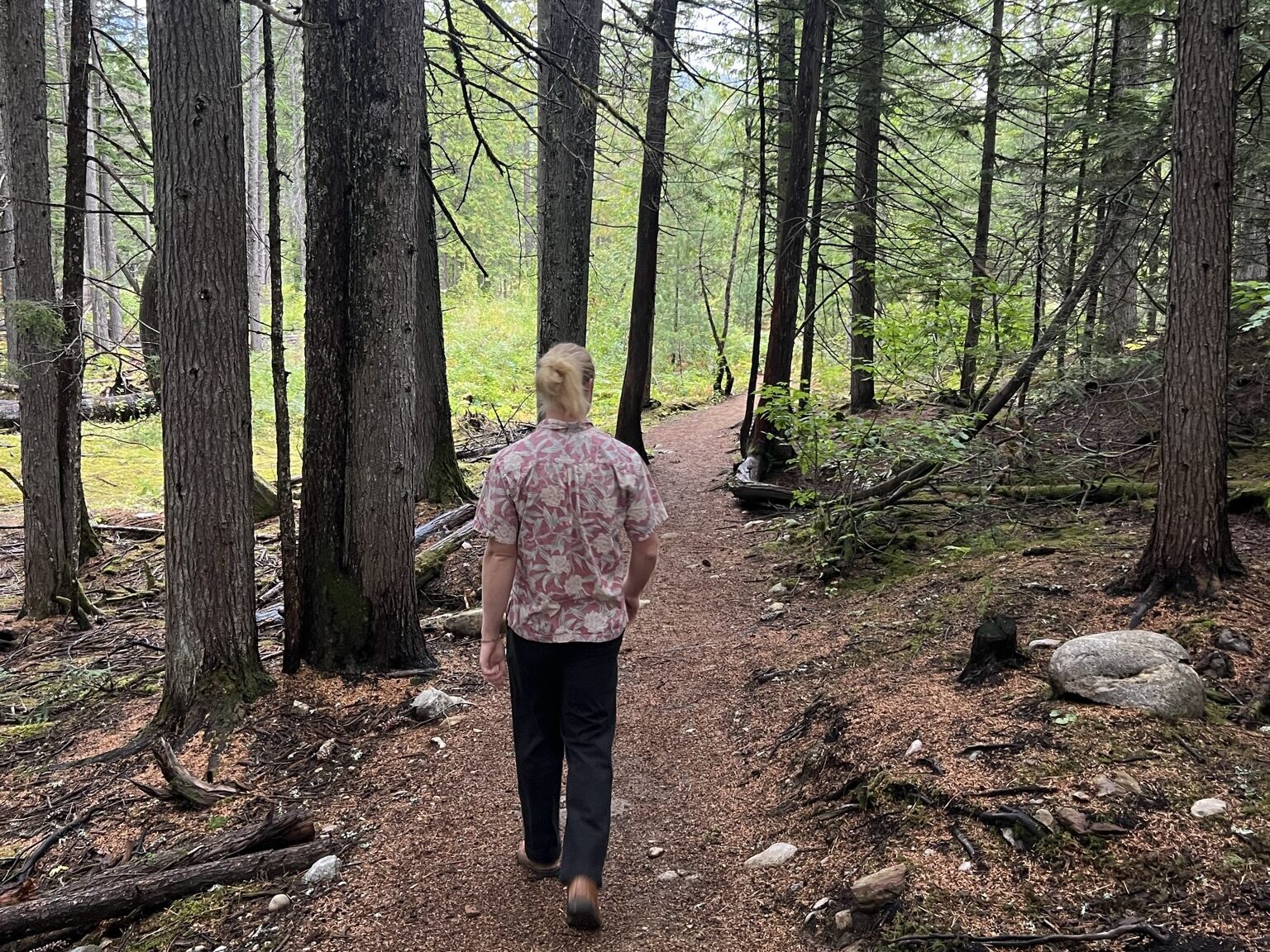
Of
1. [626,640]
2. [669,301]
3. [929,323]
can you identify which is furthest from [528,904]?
[669,301]

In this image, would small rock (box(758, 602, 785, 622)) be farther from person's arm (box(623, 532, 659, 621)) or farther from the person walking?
the person walking

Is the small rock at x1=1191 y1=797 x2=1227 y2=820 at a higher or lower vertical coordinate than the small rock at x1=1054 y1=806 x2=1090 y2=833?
higher

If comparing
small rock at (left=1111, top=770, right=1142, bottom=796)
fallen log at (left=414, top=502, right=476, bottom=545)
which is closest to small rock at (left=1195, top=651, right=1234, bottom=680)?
small rock at (left=1111, top=770, right=1142, bottom=796)

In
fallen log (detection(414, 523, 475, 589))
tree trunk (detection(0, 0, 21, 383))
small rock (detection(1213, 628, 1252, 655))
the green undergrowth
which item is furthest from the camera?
the green undergrowth

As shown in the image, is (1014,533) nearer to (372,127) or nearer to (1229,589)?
(1229,589)

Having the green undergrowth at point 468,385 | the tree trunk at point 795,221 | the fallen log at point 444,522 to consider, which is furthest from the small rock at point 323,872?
the green undergrowth at point 468,385

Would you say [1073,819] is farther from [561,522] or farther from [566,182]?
[566,182]

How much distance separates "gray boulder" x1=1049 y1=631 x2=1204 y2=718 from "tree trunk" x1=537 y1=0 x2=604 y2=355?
19.2ft

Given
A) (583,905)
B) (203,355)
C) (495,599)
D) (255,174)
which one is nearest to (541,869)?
(583,905)

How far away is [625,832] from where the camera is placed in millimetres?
3771

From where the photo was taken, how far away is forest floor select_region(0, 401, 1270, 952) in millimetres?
2703

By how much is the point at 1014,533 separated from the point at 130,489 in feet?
48.8

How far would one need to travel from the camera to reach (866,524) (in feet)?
24.2

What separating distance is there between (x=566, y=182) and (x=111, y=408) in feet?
46.8
